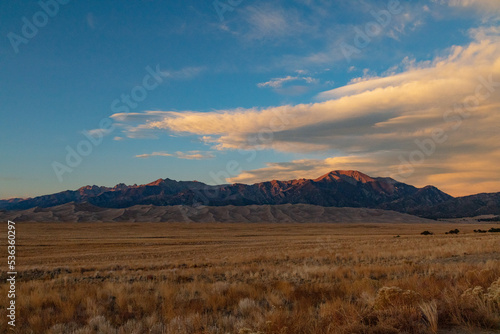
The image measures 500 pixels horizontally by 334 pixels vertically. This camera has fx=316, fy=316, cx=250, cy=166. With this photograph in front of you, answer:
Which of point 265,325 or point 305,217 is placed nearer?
point 265,325

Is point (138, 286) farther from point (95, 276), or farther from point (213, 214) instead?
point (213, 214)

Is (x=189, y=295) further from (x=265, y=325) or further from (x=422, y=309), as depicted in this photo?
(x=422, y=309)

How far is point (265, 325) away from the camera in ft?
20.0

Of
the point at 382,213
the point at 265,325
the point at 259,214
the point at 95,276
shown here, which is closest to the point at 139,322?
the point at 265,325

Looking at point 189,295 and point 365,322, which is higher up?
point 365,322

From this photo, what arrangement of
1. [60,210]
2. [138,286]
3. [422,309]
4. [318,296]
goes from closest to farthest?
[422,309] < [318,296] < [138,286] < [60,210]

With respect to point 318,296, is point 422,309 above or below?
above

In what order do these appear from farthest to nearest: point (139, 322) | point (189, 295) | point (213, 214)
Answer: point (213, 214) → point (189, 295) → point (139, 322)

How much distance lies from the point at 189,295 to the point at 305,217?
144035 millimetres

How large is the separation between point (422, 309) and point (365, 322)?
1074mm

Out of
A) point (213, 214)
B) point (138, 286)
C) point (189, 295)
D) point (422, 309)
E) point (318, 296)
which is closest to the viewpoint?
point (422, 309)

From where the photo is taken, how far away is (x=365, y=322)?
19.5 feet

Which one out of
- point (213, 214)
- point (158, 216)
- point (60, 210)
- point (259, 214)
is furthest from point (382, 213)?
point (60, 210)

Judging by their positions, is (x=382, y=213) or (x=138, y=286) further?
(x=382, y=213)
